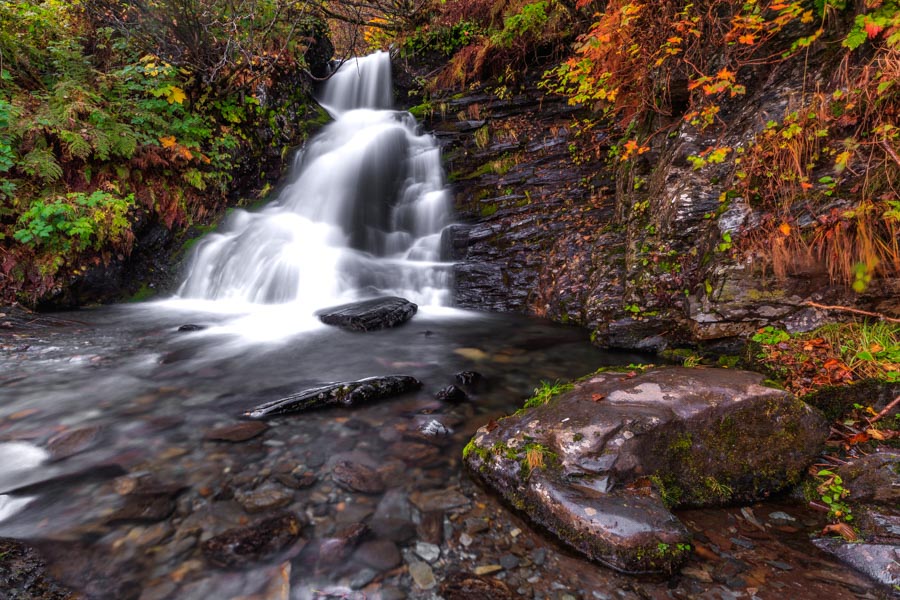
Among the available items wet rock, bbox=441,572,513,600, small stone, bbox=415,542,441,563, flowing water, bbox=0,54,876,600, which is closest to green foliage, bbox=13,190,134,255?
flowing water, bbox=0,54,876,600

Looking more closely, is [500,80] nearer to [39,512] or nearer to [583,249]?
[583,249]

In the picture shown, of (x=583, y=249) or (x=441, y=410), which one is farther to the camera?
(x=583, y=249)

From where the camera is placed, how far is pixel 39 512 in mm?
2082

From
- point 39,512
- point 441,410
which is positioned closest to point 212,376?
point 39,512

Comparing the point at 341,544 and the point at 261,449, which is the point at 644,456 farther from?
the point at 261,449

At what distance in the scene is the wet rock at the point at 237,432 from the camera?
287cm

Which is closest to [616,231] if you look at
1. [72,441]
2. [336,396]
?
[336,396]

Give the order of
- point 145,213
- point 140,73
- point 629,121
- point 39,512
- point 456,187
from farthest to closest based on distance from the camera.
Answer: point 456,187 < point 140,73 < point 145,213 < point 629,121 < point 39,512

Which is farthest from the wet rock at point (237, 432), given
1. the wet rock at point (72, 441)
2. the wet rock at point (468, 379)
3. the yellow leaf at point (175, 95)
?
the yellow leaf at point (175, 95)

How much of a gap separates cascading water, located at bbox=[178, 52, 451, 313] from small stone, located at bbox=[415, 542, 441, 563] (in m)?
5.68

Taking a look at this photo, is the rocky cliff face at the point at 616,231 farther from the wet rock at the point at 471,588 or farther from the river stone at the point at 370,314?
the wet rock at the point at 471,588

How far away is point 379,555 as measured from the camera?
1.88 meters

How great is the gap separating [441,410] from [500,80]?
8876 millimetres

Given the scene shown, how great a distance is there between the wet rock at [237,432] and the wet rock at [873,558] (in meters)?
3.47
